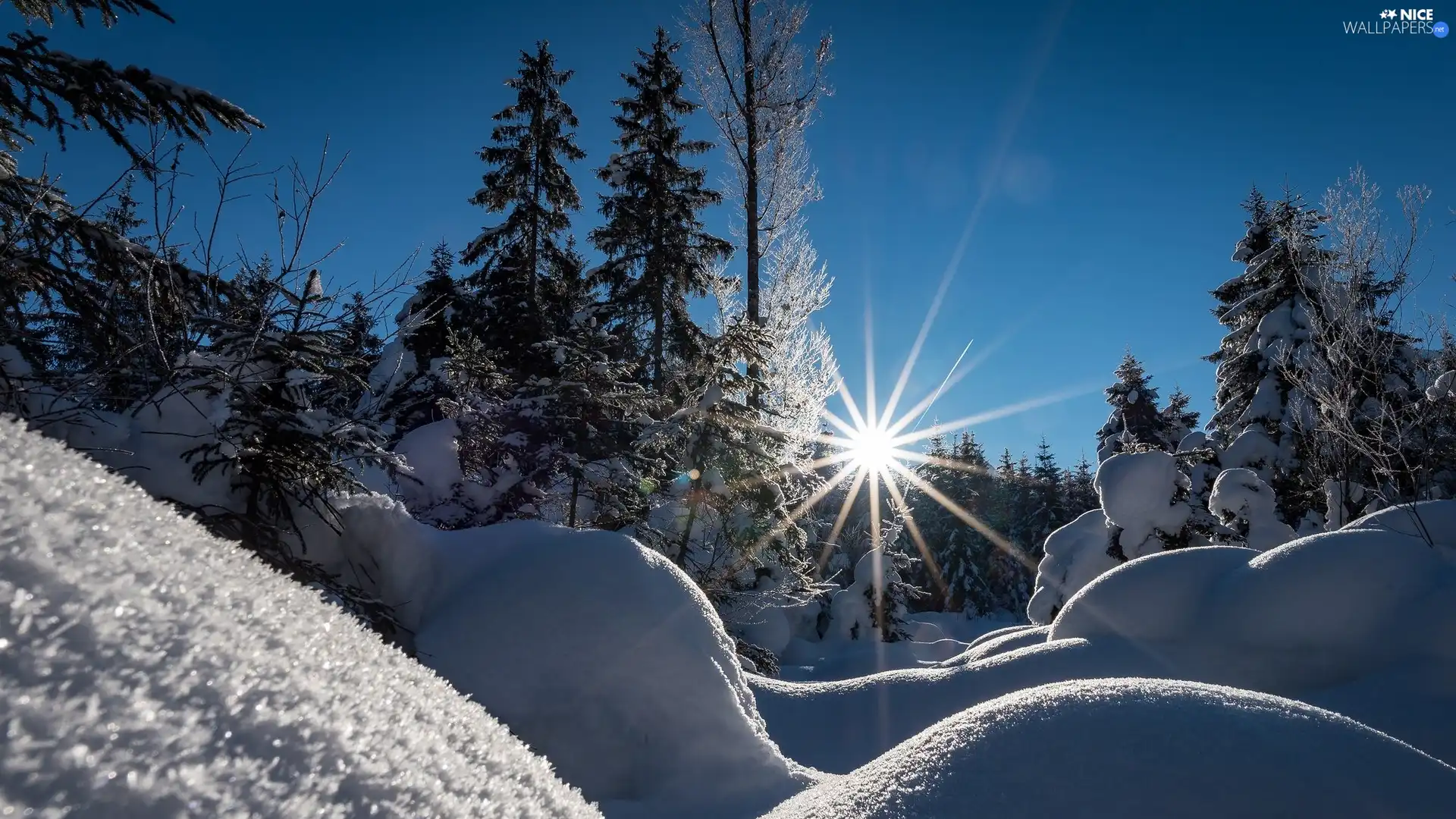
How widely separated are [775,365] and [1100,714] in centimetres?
1073

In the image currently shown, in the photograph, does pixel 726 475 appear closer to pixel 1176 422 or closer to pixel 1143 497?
pixel 1143 497

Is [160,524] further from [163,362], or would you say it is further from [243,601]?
[163,362]

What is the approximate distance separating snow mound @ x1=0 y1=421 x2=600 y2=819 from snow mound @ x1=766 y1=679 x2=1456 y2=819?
4.73ft

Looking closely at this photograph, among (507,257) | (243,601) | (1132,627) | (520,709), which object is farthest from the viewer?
(507,257)

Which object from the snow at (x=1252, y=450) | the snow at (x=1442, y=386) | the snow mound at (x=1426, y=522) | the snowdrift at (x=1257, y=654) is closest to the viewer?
the snowdrift at (x=1257, y=654)

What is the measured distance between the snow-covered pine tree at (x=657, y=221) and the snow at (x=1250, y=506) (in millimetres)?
11332

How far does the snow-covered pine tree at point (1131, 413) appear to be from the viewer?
2672 cm

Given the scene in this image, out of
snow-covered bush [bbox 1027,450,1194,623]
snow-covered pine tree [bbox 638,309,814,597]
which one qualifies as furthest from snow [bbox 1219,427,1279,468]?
snow-covered pine tree [bbox 638,309,814,597]

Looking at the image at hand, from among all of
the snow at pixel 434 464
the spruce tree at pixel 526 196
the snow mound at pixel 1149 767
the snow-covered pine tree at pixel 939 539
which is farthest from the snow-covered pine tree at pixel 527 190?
the snow-covered pine tree at pixel 939 539

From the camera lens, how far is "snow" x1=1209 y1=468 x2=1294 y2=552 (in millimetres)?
12836

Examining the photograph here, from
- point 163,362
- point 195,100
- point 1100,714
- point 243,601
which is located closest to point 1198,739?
point 1100,714

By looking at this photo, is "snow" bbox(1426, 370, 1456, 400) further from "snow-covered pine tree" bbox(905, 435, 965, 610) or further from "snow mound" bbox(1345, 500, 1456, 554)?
"snow-covered pine tree" bbox(905, 435, 965, 610)

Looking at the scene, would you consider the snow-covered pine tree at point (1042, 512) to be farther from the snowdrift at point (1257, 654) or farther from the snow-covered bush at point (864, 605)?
the snowdrift at point (1257, 654)

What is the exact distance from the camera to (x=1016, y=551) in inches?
1489
